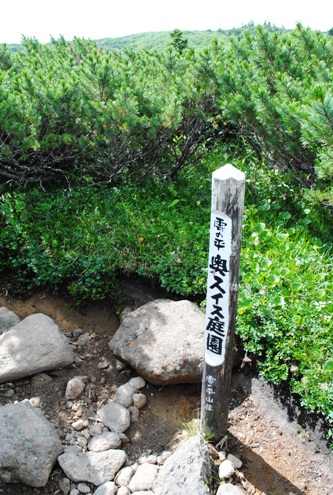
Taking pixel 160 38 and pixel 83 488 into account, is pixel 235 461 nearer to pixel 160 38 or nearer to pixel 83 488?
pixel 83 488

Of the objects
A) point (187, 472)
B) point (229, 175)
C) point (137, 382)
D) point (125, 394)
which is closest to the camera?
point (229, 175)

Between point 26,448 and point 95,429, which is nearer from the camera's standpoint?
point 26,448

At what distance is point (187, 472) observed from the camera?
291cm

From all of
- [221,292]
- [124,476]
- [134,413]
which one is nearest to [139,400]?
[134,413]

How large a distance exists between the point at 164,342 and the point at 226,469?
1.11 m

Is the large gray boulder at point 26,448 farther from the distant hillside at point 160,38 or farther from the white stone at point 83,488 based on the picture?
the distant hillside at point 160,38

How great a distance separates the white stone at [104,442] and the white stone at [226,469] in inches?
32.2

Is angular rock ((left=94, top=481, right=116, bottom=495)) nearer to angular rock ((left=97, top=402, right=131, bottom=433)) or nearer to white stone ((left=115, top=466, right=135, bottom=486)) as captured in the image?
white stone ((left=115, top=466, right=135, bottom=486))

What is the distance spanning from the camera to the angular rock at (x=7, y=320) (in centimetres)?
431

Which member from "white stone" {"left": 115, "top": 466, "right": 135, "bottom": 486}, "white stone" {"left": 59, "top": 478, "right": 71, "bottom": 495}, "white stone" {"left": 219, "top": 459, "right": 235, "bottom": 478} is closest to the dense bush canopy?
"white stone" {"left": 219, "top": 459, "right": 235, "bottom": 478}

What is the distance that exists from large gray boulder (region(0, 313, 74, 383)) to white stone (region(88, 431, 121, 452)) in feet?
2.50

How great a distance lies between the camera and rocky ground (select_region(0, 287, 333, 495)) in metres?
3.11

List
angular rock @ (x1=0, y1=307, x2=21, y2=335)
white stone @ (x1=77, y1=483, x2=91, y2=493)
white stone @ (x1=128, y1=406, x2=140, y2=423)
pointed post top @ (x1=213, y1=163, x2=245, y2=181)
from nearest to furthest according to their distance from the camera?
pointed post top @ (x1=213, y1=163, x2=245, y2=181) < white stone @ (x1=77, y1=483, x2=91, y2=493) < white stone @ (x1=128, y1=406, x2=140, y2=423) < angular rock @ (x1=0, y1=307, x2=21, y2=335)

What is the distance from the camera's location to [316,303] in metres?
3.66
